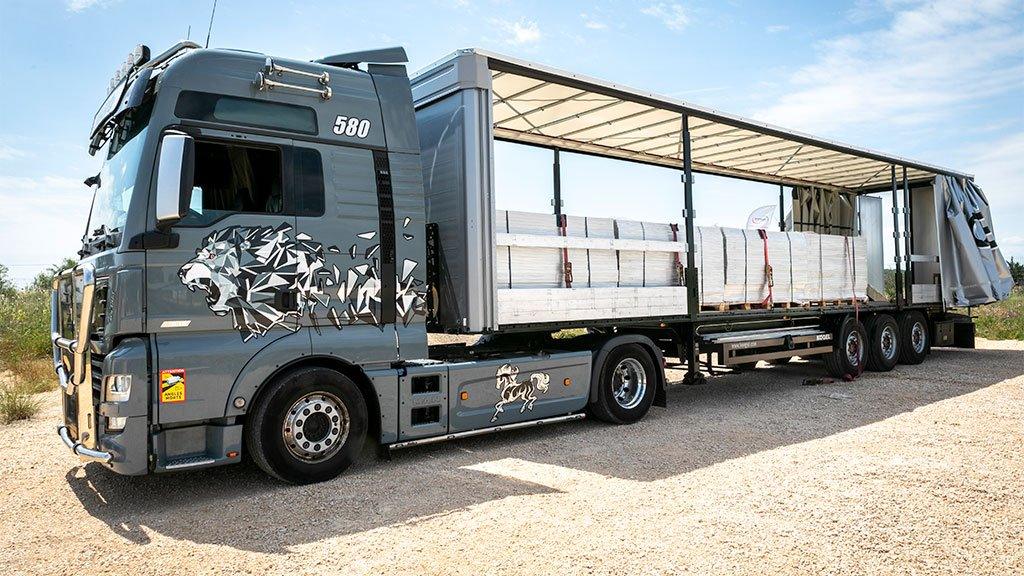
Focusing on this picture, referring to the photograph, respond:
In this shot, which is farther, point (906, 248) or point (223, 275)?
point (906, 248)

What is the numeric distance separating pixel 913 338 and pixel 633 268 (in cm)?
816

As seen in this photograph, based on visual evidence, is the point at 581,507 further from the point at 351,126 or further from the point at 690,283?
the point at 690,283

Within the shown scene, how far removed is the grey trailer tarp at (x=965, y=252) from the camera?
45.6 ft

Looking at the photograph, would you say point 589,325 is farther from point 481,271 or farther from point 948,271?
point 948,271

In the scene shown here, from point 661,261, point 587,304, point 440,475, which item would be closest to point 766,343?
point 661,261

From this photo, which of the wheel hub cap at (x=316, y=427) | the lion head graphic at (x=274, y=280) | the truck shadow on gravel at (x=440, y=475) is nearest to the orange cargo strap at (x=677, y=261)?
the truck shadow on gravel at (x=440, y=475)

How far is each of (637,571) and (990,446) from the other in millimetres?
4688

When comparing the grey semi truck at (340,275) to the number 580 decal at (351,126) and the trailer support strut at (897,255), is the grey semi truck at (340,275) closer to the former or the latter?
the number 580 decal at (351,126)

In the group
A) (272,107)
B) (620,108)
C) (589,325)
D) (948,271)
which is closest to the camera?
(272,107)

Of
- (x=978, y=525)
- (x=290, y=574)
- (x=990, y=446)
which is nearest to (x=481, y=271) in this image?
(x=290, y=574)

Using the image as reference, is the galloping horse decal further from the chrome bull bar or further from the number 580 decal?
the chrome bull bar

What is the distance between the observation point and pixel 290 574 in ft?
13.1

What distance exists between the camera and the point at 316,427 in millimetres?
5777

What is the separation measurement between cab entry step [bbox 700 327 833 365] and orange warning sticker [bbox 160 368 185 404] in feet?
20.0
